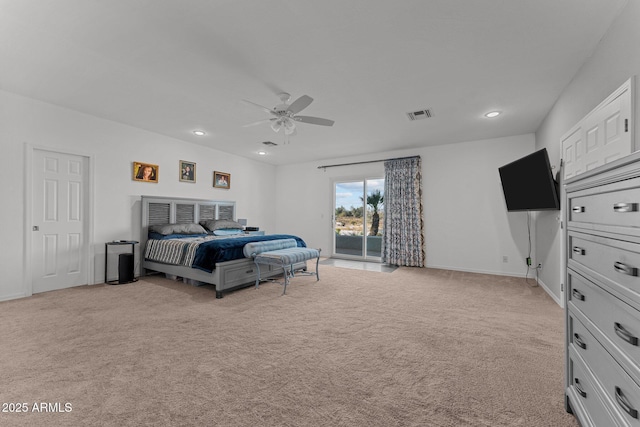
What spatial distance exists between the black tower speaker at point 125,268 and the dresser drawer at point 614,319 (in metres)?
5.26

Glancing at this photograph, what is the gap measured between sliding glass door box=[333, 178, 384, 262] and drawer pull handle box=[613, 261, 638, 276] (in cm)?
530

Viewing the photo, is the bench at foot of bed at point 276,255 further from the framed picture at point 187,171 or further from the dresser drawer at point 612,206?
the dresser drawer at point 612,206

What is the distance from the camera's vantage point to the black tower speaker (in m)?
4.23

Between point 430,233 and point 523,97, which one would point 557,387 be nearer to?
point 523,97

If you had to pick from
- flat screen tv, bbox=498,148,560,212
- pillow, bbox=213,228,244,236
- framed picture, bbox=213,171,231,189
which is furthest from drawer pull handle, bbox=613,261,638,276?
framed picture, bbox=213,171,231,189

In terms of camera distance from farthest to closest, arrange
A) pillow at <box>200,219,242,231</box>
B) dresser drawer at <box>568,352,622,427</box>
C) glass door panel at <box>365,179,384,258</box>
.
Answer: glass door panel at <box>365,179,384,258</box> → pillow at <box>200,219,242,231</box> → dresser drawer at <box>568,352,622,427</box>

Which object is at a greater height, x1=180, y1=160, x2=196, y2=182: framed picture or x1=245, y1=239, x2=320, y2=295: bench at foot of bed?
x1=180, y1=160, x2=196, y2=182: framed picture

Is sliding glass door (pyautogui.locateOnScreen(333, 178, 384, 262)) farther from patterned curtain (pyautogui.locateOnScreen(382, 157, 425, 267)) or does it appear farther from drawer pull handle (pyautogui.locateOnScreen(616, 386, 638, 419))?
drawer pull handle (pyautogui.locateOnScreen(616, 386, 638, 419))

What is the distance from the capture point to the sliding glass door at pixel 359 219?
6574mm

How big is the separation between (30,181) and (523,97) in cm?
646

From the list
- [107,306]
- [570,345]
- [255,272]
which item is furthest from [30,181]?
[570,345]

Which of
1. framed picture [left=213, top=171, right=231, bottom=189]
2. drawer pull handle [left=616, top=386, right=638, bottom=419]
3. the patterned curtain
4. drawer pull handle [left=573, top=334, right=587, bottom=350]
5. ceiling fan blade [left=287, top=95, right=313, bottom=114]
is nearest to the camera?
drawer pull handle [left=616, top=386, right=638, bottom=419]

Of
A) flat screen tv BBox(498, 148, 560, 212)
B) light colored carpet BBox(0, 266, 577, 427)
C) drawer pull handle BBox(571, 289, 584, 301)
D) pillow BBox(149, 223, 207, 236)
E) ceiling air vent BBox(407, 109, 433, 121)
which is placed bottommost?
light colored carpet BBox(0, 266, 577, 427)

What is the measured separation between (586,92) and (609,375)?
2.78m
